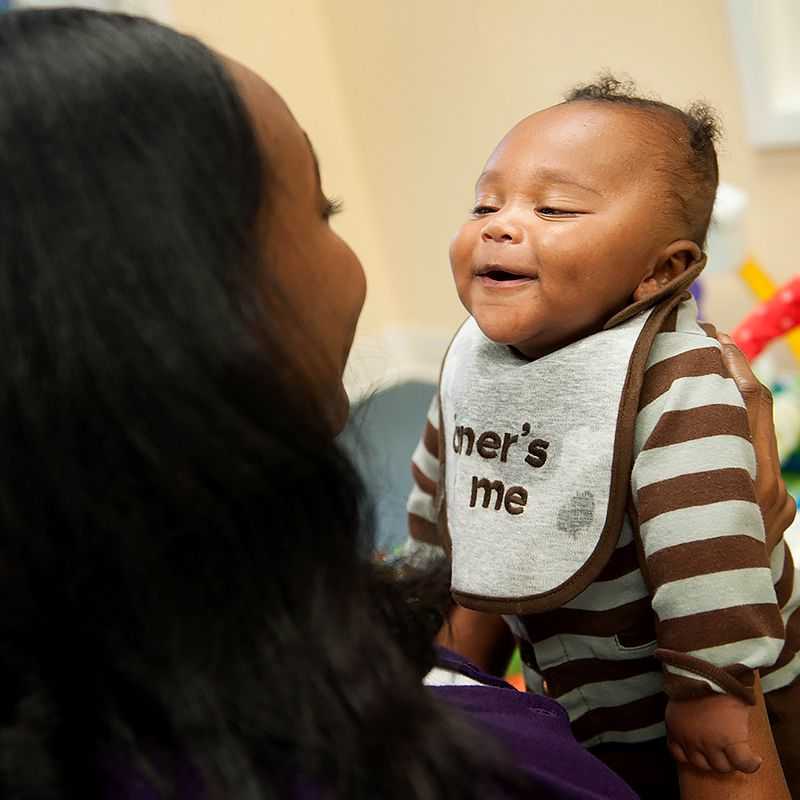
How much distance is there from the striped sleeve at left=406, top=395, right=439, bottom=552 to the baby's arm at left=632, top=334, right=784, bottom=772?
0.25m

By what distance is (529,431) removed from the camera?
0.71 meters

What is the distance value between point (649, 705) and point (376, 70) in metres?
1.93

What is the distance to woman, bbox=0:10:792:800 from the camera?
0.36 metres

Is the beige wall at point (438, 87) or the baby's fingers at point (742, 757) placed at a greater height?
the beige wall at point (438, 87)

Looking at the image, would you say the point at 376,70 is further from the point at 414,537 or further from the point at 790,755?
the point at 790,755

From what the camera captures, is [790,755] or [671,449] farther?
[790,755]

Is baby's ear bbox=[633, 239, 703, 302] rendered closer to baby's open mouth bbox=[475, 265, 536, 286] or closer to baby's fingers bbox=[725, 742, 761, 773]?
baby's open mouth bbox=[475, 265, 536, 286]

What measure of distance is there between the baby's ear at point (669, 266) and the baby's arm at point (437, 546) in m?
0.21

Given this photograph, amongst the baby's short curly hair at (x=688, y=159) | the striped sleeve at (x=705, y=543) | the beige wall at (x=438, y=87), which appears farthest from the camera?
the beige wall at (x=438, y=87)

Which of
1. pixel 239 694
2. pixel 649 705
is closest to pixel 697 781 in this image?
pixel 649 705

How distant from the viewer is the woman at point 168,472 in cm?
36

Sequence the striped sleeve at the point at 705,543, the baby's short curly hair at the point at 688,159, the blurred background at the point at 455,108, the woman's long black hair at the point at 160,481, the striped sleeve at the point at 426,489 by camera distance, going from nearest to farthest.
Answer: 1. the woman's long black hair at the point at 160,481
2. the striped sleeve at the point at 705,543
3. the baby's short curly hair at the point at 688,159
4. the striped sleeve at the point at 426,489
5. the blurred background at the point at 455,108

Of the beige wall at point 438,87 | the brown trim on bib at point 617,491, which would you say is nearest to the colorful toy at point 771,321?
the beige wall at point 438,87

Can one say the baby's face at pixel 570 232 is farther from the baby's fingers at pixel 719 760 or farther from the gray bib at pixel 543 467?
the baby's fingers at pixel 719 760
